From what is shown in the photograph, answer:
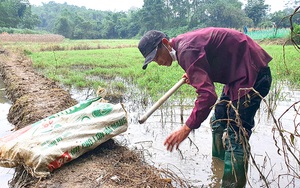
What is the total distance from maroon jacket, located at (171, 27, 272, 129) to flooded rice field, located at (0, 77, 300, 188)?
0.31 metres

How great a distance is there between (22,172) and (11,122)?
6.67 ft

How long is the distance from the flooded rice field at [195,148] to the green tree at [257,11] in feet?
121

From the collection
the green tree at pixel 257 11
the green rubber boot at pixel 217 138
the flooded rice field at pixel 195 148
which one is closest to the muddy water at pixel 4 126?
the flooded rice field at pixel 195 148

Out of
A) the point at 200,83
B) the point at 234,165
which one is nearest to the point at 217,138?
the point at 234,165

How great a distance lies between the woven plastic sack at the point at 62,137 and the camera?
2324 mm

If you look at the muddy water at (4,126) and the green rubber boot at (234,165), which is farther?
the muddy water at (4,126)

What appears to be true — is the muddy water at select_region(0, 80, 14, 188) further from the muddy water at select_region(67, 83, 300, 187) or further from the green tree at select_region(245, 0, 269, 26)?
the green tree at select_region(245, 0, 269, 26)

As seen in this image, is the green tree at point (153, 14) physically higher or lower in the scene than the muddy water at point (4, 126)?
higher

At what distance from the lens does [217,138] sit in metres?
2.96

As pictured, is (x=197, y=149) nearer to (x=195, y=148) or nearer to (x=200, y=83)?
(x=195, y=148)

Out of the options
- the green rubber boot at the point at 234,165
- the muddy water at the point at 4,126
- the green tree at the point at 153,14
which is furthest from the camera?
the green tree at the point at 153,14

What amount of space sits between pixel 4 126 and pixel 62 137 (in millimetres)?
2225

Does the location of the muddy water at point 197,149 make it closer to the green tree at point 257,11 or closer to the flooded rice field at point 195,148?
the flooded rice field at point 195,148

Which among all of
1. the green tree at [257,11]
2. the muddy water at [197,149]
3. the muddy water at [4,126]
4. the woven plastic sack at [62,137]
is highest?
the green tree at [257,11]
